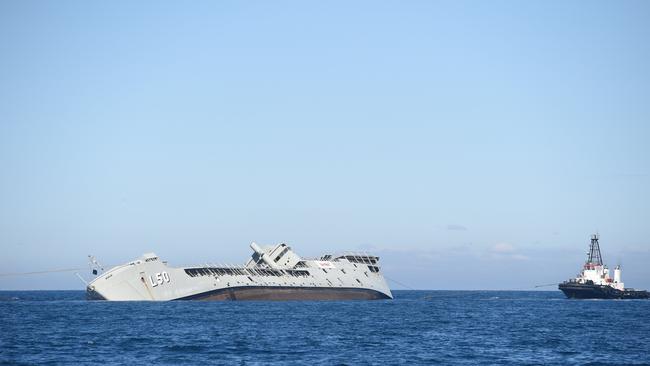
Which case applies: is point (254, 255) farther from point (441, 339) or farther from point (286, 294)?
point (441, 339)

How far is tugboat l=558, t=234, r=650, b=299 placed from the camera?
493 ft

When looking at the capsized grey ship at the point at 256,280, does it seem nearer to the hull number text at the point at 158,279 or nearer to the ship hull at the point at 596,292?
the hull number text at the point at 158,279

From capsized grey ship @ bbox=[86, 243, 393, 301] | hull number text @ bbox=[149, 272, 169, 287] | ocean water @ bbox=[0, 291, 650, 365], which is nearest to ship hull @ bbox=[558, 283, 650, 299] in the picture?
capsized grey ship @ bbox=[86, 243, 393, 301]

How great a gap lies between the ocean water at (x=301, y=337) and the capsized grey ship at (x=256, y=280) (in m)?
3.22

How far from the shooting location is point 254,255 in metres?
124

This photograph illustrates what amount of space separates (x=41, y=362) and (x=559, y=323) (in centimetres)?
5773

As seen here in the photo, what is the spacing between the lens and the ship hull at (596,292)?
150 meters

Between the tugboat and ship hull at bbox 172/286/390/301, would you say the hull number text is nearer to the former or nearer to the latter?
ship hull at bbox 172/286/390/301

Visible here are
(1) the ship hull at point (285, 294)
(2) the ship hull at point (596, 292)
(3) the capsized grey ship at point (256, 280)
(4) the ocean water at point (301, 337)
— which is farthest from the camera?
(2) the ship hull at point (596, 292)

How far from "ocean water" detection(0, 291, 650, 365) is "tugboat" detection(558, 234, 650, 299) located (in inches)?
1991

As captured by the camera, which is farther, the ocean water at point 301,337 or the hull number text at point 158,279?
the hull number text at point 158,279

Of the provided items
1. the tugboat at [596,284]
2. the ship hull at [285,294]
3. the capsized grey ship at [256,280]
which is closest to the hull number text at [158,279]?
the capsized grey ship at [256,280]

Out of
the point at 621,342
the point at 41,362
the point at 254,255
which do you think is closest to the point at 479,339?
the point at 621,342

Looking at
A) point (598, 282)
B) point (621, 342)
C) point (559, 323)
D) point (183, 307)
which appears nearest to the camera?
point (621, 342)
